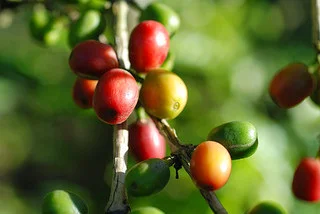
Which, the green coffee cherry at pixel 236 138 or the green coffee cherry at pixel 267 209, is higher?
the green coffee cherry at pixel 236 138

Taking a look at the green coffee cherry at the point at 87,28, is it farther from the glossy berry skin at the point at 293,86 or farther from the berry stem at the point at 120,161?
the glossy berry skin at the point at 293,86

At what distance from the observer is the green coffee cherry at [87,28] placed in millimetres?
1587

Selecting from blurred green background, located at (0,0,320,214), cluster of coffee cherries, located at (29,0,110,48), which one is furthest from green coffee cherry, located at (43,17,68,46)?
blurred green background, located at (0,0,320,214)

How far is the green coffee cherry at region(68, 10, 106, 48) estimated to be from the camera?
1587 mm

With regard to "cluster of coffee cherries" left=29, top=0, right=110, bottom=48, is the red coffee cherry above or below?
above

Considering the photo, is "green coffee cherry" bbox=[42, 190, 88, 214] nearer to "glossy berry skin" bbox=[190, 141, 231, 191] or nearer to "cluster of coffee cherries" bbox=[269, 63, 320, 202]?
"glossy berry skin" bbox=[190, 141, 231, 191]

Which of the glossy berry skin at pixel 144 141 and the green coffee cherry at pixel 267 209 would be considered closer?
the green coffee cherry at pixel 267 209

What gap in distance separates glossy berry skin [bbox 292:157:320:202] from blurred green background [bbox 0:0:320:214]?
44.6 inches

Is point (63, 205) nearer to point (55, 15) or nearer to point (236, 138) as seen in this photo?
point (236, 138)

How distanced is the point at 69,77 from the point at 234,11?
991 mm

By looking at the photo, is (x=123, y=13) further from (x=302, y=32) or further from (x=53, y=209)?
(x=302, y=32)

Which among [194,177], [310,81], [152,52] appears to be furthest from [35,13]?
[194,177]

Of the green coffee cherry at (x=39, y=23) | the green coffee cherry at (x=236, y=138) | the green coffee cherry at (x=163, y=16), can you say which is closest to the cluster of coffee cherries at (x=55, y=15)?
the green coffee cherry at (x=39, y=23)

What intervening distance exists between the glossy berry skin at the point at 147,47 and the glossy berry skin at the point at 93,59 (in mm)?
42
